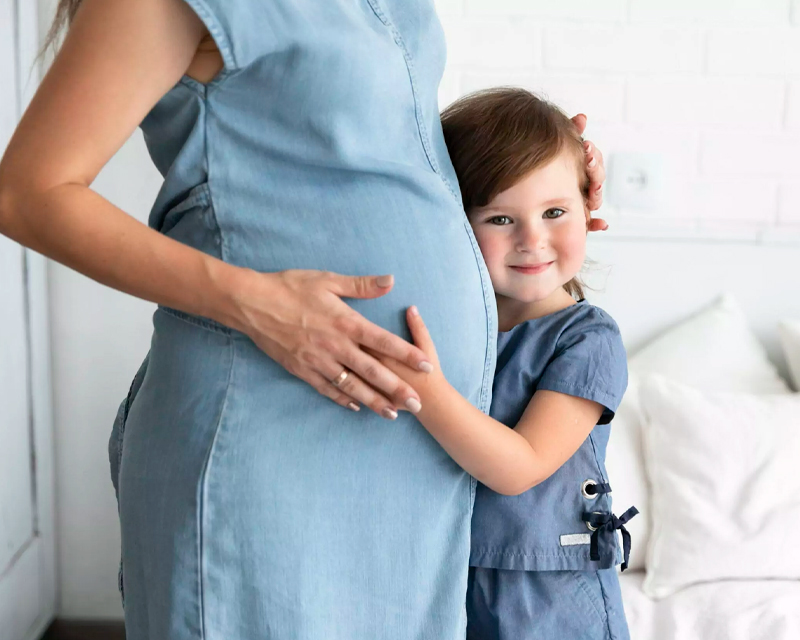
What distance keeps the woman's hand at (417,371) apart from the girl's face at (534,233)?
0.24 metres

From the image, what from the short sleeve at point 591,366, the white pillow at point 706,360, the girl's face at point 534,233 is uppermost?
the girl's face at point 534,233

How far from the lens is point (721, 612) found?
1567mm

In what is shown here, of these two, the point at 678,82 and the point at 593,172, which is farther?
the point at 678,82

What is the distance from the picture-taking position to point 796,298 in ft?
6.54

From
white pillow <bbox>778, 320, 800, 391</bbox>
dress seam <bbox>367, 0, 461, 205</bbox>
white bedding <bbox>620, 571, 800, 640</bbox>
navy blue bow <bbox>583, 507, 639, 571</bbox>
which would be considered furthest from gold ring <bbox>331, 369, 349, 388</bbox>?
white pillow <bbox>778, 320, 800, 391</bbox>

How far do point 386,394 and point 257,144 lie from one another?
0.90 ft

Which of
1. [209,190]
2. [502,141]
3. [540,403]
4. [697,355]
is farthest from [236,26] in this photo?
[697,355]

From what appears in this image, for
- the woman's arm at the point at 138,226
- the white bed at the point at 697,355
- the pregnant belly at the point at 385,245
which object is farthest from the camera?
the white bed at the point at 697,355

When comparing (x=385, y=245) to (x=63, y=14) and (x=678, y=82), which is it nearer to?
(x=63, y=14)

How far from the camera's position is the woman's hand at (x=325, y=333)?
0.80 m

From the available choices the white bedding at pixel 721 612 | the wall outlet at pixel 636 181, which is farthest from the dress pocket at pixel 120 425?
the wall outlet at pixel 636 181

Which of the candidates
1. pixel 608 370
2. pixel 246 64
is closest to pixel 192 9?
pixel 246 64

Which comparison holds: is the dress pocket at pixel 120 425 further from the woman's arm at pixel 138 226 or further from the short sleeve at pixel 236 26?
the short sleeve at pixel 236 26

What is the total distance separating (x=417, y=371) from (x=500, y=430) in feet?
0.45
